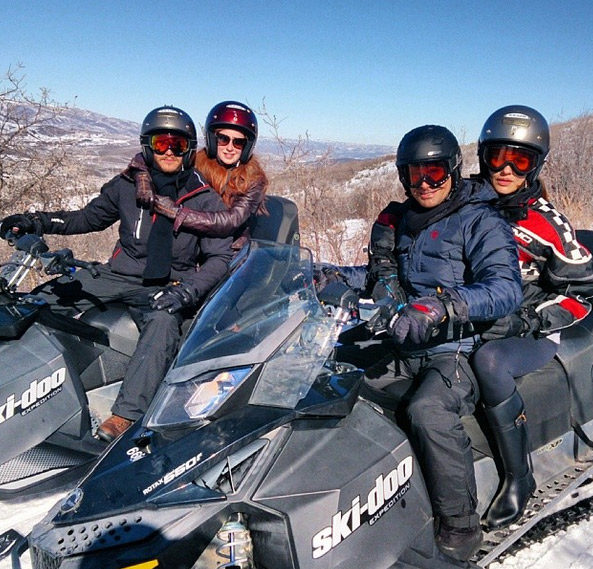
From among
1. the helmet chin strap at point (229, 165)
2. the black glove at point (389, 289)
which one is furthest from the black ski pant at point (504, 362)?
the helmet chin strap at point (229, 165)

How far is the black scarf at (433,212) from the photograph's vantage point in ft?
8.61

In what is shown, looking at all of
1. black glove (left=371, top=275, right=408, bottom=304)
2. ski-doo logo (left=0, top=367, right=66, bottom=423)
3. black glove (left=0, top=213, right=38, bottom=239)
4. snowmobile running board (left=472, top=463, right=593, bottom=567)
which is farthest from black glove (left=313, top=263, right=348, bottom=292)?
black glove (left=0, top=213, right=38, bottom=239)

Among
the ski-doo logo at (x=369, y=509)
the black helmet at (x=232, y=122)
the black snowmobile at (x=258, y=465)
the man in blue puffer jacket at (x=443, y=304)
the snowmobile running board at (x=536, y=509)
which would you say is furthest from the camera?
the black helmet at (x=232, y=122)

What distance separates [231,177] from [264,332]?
7.85ft

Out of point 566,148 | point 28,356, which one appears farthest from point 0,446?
point 566,148

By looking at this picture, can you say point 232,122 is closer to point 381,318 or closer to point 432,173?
point 432,173

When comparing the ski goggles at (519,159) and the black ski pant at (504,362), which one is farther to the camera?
the ski goggles at (519,159)

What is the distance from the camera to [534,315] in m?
2.73

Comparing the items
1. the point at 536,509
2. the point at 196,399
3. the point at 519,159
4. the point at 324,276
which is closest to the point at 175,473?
the point at 196,399

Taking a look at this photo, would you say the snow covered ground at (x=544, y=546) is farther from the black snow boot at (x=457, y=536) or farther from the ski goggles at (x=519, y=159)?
the ski goggles at (x=519, y=159)

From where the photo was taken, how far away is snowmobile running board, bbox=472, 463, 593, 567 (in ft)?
7.84

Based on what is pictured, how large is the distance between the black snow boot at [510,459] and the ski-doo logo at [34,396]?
2046 mm

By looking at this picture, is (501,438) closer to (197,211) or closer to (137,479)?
(137,479)

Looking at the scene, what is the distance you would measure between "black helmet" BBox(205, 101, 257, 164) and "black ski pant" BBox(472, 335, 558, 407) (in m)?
2.24
